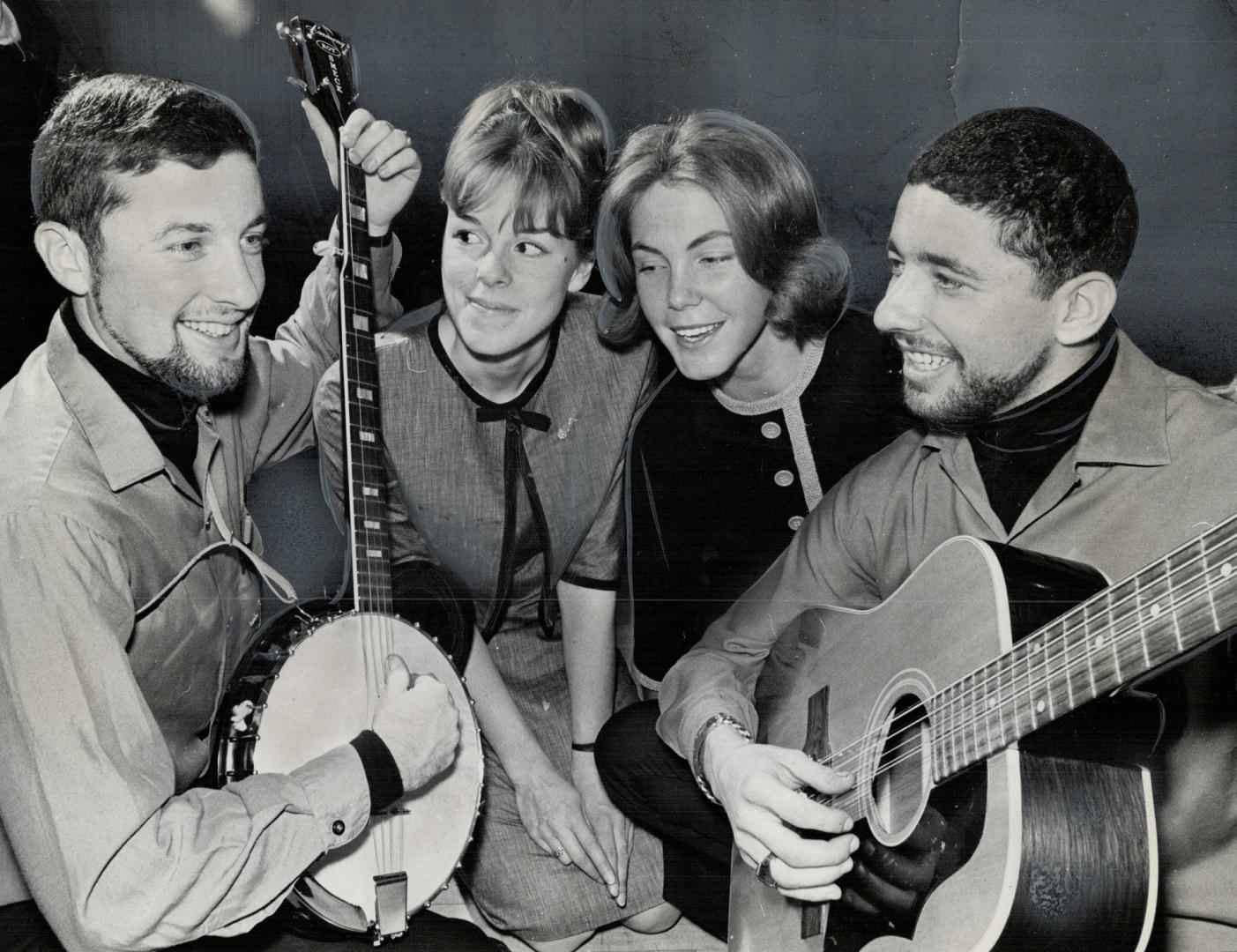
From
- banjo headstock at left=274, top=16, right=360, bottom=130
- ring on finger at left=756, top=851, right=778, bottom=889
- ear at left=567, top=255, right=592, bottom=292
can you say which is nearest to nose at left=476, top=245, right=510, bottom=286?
ear at left=567, top=255, right=592, bottom=292

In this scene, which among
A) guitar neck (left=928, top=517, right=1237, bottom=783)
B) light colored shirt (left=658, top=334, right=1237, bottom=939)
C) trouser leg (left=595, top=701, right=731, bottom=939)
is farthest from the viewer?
trouser leg (left=595, top=701, right=731, bottom=939)

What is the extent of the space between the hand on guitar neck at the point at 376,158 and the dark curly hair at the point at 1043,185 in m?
0.92

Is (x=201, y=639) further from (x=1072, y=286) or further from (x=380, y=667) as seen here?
(x=1072, y=286)

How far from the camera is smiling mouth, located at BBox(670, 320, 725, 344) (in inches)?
80.8

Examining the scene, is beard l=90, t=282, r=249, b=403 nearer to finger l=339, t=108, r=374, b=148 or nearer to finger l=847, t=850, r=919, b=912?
finger l=339, t=108, r=374, b=148

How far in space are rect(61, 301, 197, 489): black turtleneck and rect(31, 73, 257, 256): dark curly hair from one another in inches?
6.5

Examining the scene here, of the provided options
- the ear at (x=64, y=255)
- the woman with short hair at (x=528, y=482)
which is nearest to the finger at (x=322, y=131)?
the woman with short hair at (x=528, y=482)

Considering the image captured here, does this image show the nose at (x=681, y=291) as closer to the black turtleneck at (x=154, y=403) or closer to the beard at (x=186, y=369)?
the beard at (x=186, y=369)

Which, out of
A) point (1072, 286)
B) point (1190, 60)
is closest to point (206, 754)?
point (1072, 286)

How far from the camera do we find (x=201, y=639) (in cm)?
202

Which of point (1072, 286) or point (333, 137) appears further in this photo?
point (333, 137)

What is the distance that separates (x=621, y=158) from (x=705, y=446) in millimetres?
551

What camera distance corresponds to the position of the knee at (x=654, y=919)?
7.11ft

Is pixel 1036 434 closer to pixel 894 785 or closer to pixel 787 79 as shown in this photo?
pixel 894 785
